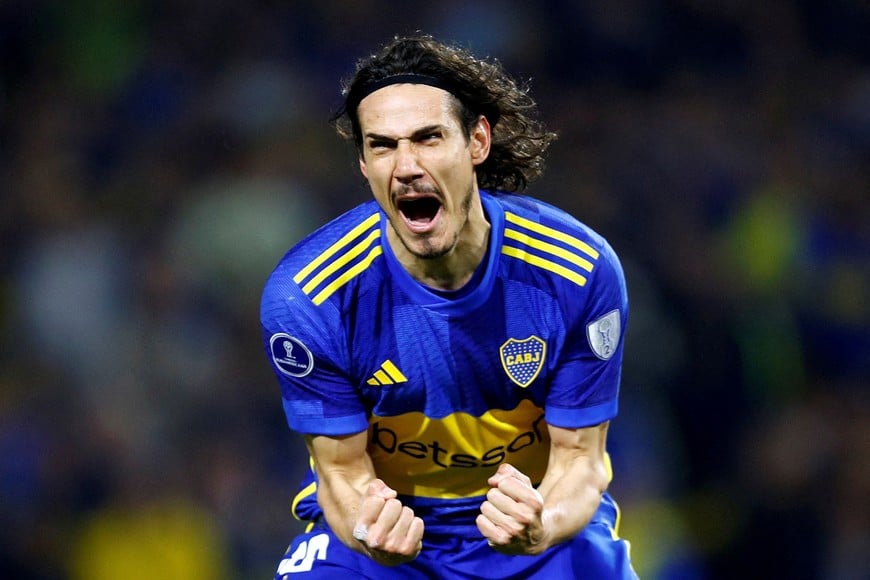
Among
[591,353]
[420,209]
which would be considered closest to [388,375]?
[420,209]

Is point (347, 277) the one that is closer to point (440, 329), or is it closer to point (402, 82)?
point (440, 329)

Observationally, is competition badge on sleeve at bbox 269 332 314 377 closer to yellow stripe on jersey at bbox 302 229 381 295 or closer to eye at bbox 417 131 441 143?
yellow stripe on jersey at bbox 302 229 381 295

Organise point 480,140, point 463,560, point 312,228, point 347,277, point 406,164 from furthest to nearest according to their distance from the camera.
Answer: point 312,228 → point 463,560 → point 480,140 → point 347,277 → point 406,164

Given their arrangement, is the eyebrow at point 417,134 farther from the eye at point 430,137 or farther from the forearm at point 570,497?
the forearm at point 570,497

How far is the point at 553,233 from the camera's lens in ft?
11.3

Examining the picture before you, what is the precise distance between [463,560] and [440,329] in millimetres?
693

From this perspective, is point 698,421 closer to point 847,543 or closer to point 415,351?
point 847,543

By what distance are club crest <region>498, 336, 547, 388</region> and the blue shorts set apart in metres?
0.47

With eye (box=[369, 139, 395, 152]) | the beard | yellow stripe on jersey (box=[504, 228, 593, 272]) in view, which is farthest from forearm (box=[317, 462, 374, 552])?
eye (box=[369, 139, 395, 152])

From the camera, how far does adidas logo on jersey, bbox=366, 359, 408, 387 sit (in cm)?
340

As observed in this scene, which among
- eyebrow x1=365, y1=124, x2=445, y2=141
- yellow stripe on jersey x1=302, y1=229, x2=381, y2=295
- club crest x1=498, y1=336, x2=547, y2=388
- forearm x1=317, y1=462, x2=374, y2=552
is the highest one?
eyebrow x1=365, y1=124, x2=445, y2=141

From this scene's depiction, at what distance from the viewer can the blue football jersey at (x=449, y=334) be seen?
3375 mm

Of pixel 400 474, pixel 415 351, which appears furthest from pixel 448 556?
pixel 415 351

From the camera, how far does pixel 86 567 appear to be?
5.61 metres
